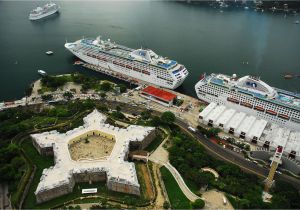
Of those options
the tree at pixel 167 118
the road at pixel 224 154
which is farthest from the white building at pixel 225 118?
the tree at pixel 167 118

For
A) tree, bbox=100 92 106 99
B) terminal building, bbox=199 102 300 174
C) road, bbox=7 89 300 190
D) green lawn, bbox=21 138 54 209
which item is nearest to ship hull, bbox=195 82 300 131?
terminal building, bbox=199 102 300 174

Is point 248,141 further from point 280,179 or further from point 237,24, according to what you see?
point 237,24

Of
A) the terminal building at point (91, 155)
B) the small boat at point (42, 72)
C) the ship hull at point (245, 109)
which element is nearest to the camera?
the terminal building at point (91, 155)

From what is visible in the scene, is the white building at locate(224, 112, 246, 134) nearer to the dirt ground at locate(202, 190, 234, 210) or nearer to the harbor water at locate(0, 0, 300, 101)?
the harbor water at locate(0, 0, 300, 101)

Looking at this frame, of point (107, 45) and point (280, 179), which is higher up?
point (107, 45)

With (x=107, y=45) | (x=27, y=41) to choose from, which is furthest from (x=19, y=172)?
(x=27, y=41)

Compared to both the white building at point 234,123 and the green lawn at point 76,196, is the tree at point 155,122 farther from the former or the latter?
the white building at point 234,123

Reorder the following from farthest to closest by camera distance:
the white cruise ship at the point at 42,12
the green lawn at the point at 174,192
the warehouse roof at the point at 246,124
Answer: the white cruise ship at the point at 42,12 → the warehouse roof at the point at 246,124 → the green lawn at the point at 174,192
